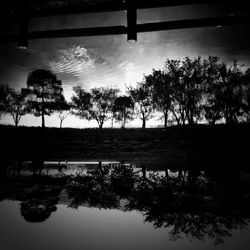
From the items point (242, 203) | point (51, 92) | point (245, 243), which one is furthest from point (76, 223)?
point (51, 92)

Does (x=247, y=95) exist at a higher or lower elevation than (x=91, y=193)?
higher

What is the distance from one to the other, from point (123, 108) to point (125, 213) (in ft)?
185

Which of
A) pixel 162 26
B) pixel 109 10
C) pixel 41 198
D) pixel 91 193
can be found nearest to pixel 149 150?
pixel 162 26

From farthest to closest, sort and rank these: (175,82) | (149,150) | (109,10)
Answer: (175,82) → (149,150) → (109,10)

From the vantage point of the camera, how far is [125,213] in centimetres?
274

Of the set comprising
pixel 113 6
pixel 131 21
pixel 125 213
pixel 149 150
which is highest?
pixel 113 6

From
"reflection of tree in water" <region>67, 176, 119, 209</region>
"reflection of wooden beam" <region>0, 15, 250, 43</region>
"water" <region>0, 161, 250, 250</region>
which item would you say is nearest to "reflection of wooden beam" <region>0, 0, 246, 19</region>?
"reflection of wooden beam" <region>0, 15, 250, 43</region>

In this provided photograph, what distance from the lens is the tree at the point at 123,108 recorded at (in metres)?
56.8

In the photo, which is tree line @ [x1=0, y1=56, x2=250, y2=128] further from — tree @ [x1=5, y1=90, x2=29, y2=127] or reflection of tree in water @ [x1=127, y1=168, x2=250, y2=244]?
reflection of tree in water @ [x1=127, y1=168, x2=250, y2=244]

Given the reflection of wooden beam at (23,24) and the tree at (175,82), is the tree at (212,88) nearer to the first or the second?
the tree at (175,82)

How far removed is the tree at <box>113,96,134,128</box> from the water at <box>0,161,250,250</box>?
170ft

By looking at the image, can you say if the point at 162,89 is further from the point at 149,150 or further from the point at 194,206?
the point at 194,206

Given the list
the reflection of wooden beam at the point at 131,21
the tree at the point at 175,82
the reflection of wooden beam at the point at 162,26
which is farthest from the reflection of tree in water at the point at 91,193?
the tree at the point at 175,82

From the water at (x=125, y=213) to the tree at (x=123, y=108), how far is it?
170ft
